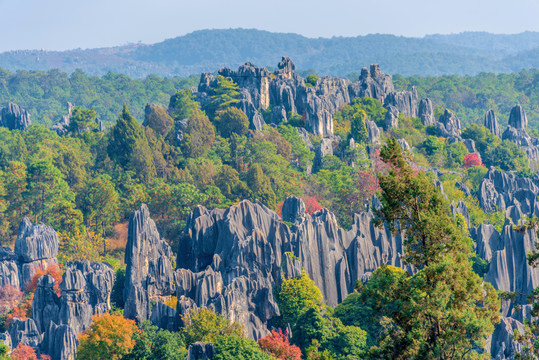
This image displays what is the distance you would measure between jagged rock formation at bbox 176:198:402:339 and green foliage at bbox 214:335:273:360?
3.81m

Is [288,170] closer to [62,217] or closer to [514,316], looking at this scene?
[62,217]

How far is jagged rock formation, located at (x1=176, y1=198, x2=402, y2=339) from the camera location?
1602 inches

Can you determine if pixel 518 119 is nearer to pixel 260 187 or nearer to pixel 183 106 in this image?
pixel 183 106

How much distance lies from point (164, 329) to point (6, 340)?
6.95 meters

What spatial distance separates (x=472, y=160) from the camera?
77.6 meters

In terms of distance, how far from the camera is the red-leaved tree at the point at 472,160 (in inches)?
3044

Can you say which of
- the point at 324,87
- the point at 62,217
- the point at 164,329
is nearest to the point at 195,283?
the point at 164,329

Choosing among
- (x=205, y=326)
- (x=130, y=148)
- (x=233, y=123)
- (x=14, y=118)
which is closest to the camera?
(x=205, y=326)

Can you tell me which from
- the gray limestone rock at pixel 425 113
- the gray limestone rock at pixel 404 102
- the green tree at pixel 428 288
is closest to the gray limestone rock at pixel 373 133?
the gray limestone rock at pixel 404 102

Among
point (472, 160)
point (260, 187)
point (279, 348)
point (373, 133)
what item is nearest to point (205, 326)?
point (279, 348)

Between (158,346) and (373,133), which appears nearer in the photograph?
(158,346)

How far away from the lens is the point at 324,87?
85.3 metres

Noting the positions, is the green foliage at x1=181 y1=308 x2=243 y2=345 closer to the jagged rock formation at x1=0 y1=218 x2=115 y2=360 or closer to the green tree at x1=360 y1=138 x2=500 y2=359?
the jagged rock formation at x1=0 y1=218 x2=115 y2=360

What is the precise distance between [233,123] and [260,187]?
50.9 feet
